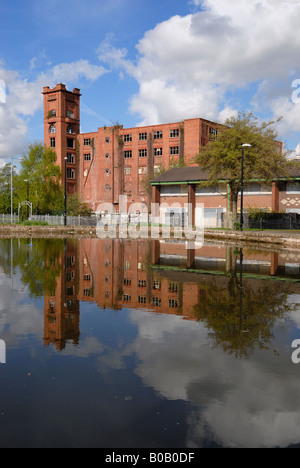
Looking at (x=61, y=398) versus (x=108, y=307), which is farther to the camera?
(x=108, y=307)

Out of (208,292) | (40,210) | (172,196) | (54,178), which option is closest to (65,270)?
(208,292)

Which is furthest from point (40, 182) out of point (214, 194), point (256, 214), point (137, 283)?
point (137, 283)

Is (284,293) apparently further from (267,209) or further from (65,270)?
(267,209)

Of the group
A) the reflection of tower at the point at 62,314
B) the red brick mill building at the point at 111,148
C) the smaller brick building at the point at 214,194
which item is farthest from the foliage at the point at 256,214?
the reflection of tower at the point at 62,314

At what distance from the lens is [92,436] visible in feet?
13.2

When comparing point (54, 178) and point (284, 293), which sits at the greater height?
point (54, 178)

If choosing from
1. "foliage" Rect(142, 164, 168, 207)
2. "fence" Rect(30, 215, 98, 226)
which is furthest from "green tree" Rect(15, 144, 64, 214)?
"foliage" Rect(142, 164, 168, 207)

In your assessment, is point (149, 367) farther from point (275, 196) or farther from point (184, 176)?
point (184, 176)

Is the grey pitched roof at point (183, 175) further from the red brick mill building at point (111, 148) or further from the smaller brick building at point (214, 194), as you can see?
the red brick mill building at point (111, 148)

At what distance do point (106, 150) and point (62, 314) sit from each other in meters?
73.1

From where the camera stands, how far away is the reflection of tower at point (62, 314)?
23.8 ft
